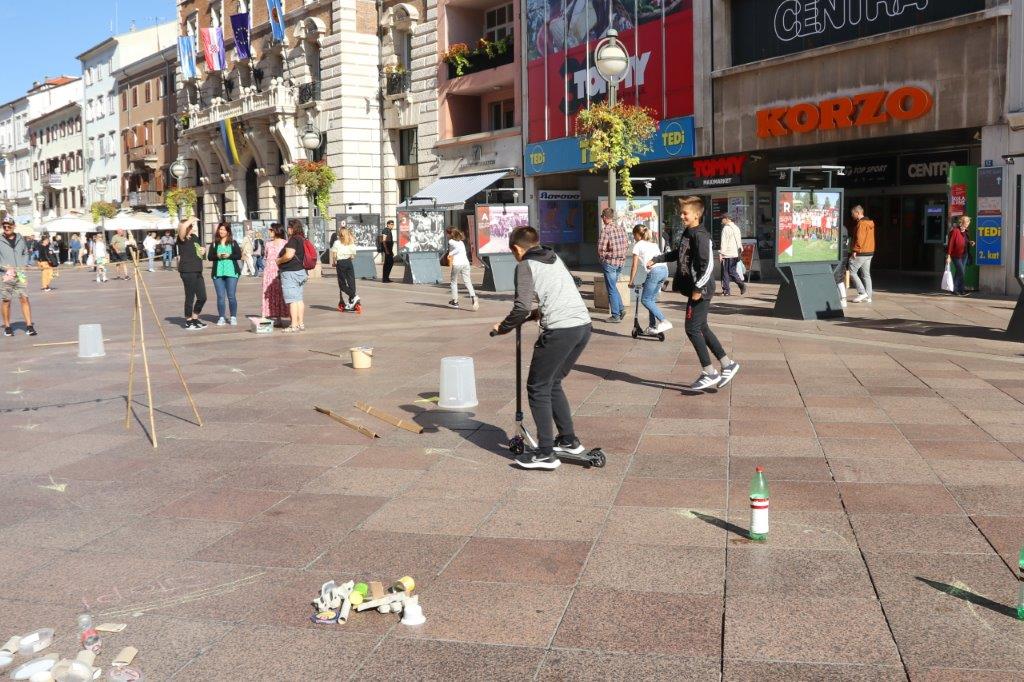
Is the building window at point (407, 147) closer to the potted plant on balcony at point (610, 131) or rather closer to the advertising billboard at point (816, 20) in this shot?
the advertising billboard at point (816, 20)

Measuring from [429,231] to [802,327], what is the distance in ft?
50.3

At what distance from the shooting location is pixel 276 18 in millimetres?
41188

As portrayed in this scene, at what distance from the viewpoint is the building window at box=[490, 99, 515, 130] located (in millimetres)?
33947

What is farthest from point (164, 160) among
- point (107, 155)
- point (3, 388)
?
point (3, 388)

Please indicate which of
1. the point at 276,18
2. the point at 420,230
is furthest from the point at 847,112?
the point at 276,18

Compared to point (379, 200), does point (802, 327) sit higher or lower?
lower

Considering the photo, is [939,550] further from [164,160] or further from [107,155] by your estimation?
[107,155]

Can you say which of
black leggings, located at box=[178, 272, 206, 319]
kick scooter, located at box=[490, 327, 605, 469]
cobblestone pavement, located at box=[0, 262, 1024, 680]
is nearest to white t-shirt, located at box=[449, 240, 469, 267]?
black leggings, located at box=[178, 272, 206, 319]

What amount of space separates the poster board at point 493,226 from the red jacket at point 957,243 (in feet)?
30.7

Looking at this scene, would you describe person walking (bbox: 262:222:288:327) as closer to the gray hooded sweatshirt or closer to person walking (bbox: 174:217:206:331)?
person walking (bbox: 174:217:206:331)

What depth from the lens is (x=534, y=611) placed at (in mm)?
4270

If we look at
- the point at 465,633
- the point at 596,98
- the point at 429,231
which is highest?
the point at 596,98

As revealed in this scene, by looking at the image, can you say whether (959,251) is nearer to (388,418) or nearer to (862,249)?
(862,249)

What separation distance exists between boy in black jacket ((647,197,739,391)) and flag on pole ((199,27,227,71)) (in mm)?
42526
